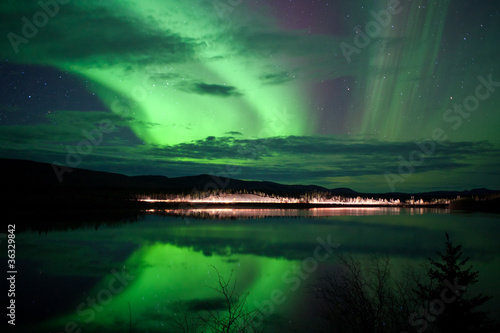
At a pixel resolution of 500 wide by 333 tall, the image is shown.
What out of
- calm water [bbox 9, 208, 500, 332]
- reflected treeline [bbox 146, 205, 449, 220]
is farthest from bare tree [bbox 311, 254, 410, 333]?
reflected treeline [bbox 146, 205, 449, 220]

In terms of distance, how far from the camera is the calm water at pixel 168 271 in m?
9.23

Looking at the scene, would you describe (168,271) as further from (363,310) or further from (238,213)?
(238,213)

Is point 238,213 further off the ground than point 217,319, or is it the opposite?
point 238,213

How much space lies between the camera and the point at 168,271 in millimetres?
14211

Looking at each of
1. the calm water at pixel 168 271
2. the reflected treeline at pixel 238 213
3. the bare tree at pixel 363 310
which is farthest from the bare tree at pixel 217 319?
the reflected treeline at pixel 238 213

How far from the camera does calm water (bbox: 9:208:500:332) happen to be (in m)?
9.23

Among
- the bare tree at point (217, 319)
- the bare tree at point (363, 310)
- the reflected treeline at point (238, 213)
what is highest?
the reflected treeline at point (238, 213)

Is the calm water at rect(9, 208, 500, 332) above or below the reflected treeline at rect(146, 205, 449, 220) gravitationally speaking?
below

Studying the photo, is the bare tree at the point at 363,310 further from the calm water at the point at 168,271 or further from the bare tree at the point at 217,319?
the bare tree at the point at 217,319

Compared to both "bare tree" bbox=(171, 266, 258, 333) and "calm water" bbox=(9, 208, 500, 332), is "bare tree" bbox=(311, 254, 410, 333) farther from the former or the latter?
"bare tree" bbox=(171, 266, 258, 333)

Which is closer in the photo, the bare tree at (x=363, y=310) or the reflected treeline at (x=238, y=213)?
the bare tree at (x=363, y=310)

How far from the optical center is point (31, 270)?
13.1 metres

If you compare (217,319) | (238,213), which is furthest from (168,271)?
(238,213)

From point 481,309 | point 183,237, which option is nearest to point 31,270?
point 183,237
